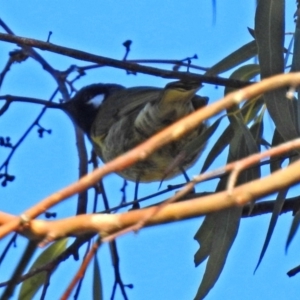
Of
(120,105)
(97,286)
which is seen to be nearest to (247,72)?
(97,286)

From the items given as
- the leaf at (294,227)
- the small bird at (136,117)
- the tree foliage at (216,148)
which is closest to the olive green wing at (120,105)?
the small bird at (136,117)

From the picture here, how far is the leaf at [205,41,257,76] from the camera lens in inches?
99.1

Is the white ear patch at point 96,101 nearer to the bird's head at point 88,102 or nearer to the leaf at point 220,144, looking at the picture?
the bird's head at point 88,102

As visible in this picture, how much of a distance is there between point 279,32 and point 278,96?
185 millimetres

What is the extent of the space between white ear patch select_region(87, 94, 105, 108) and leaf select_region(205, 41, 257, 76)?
2519 mm

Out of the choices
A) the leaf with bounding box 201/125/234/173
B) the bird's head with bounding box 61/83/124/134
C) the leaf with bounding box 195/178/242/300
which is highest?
the bird's head with bounding box 61/83/124/134

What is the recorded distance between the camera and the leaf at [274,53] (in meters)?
1.91

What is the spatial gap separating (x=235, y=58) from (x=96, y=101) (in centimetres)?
263

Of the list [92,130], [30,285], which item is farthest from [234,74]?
[92,130]

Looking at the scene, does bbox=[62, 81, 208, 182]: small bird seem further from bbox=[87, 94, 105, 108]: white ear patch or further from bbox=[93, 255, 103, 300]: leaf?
bbox=[93, 255, 103, 300]: leaf

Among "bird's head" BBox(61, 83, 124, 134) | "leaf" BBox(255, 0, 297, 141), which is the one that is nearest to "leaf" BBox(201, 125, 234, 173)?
"leaf" BBox(255, 0, 297, 141)

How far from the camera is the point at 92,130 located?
4.59m

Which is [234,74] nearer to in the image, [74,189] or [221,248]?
[221,248]

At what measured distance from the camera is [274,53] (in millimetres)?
2004
